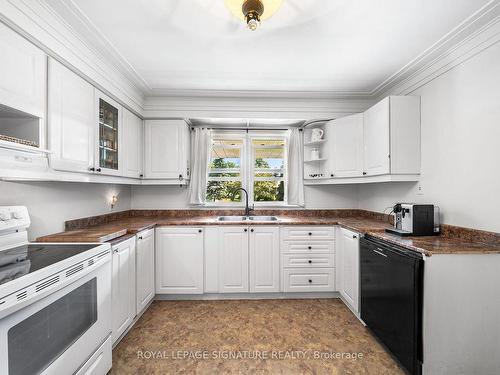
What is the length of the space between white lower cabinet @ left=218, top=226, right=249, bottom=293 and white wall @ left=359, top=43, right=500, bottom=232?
1876 mm

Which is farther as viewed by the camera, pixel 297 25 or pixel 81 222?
pixel 81 222

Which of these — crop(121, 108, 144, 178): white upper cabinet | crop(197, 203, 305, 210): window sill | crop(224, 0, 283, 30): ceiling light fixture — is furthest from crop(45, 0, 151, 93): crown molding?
crop(197, 203, 305, 210): window sill

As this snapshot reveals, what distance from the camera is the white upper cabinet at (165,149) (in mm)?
2953

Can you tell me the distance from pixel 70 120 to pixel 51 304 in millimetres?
1257

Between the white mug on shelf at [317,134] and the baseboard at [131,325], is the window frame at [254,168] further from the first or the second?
the baseboard at [131,325]

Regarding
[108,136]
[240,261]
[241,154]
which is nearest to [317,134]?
[241,154]

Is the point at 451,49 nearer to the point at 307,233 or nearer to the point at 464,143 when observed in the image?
the point at 464,143

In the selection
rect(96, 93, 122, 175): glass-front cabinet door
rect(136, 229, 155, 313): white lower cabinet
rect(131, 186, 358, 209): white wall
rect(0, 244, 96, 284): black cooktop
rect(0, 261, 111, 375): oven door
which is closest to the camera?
rect(0, 261, 111, 375): oven door

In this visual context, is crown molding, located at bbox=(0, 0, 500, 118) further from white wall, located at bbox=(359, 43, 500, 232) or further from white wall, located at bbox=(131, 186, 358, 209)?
white wall, located at bbox=(131, 186, 358, 209)

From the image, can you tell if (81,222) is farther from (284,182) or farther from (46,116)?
(284,182)

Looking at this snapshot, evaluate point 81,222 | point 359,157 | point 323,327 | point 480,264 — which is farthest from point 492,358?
point 81,222

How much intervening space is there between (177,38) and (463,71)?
2331mm

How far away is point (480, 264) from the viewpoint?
4.97 feet

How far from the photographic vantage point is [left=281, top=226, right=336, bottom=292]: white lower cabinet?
107 inches
